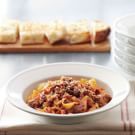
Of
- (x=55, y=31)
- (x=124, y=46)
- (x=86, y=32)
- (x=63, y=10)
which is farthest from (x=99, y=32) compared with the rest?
(x=63, y=10)

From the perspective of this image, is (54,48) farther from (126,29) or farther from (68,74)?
(68,74)

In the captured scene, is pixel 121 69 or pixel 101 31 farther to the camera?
pixel 101 31

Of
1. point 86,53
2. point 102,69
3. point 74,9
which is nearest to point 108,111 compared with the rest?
point 102,69

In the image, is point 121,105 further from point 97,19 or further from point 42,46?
point 97,19

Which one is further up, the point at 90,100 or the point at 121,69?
the point at 90,100

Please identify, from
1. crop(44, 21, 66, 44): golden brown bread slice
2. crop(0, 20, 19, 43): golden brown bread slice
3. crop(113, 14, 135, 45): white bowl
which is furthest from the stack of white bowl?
crop(0, 20, 19, 43): golden brown bread slice

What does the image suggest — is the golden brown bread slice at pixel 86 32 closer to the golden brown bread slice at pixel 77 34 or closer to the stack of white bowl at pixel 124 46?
the golden brown bread slice at pixel 77 34

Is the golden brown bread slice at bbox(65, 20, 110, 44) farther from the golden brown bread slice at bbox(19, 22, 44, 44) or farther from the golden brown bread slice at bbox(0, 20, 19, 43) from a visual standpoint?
the golden brown bread slice at bbox(0, 20, 19, 43)
